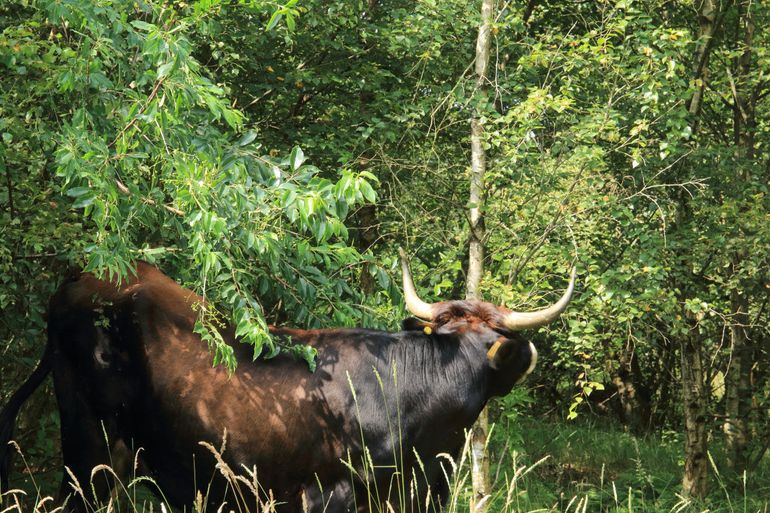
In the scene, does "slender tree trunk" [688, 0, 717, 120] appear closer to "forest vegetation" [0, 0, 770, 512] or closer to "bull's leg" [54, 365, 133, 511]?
"forest vegetation" [0, 0, 770, 512]

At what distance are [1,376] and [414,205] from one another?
357 cm

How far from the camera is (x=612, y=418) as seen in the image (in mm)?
15125

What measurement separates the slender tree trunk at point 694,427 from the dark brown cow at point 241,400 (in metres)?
4.61

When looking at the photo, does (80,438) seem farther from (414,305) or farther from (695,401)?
(695,401)

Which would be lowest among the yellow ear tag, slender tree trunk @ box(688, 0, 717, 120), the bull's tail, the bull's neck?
the bull's tail

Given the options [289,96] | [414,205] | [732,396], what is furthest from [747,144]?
[289,96]

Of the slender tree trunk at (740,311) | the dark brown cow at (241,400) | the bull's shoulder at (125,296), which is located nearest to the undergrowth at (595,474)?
the slender tree trunk at (740,311)

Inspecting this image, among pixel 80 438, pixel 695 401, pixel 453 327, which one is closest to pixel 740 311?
A: pixel 695 401

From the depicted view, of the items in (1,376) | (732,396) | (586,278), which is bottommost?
(732,396)

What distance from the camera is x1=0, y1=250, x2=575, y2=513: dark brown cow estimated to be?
18.4 feet

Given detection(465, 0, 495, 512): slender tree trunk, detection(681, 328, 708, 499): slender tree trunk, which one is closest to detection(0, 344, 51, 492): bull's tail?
detection(465, 0, 495, 512): slender tree trunk

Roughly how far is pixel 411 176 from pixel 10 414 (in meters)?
4.19

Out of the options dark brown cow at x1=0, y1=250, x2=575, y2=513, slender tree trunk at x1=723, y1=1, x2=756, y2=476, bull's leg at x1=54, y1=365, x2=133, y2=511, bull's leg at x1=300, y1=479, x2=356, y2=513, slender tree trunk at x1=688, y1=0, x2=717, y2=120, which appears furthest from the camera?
slender tree trunk at x1=723, y1=1, x2=756, y2=476

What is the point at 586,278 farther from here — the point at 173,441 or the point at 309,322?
the point at 173,441
